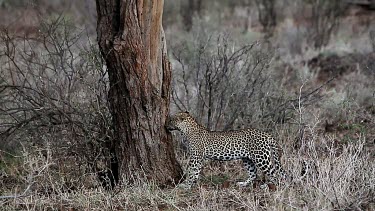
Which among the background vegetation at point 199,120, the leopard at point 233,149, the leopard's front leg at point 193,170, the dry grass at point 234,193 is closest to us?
the dry grass at point 234,193

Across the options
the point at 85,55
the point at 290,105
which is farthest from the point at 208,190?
the point at 290,105

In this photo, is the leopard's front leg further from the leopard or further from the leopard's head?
the leopard's head

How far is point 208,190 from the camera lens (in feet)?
28.9

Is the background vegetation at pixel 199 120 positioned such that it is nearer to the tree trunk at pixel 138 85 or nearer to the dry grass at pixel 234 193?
the dry grass at pixel 234 193

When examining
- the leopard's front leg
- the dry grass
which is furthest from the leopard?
the dry grass

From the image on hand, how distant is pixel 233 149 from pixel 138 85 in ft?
4.56

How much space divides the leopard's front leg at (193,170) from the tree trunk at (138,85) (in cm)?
20

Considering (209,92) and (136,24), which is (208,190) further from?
(209,92)

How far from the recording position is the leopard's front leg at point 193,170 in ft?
29.9

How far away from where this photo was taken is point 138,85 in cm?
887

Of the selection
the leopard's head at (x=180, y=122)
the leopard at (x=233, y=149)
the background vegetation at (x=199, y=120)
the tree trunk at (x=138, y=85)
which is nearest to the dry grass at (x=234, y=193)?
the background vegetation at (x=199, y=120)

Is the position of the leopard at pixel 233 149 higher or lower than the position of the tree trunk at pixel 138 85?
lower

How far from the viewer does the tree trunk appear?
8727 mm

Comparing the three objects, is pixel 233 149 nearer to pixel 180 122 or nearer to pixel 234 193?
pixel 180 122
